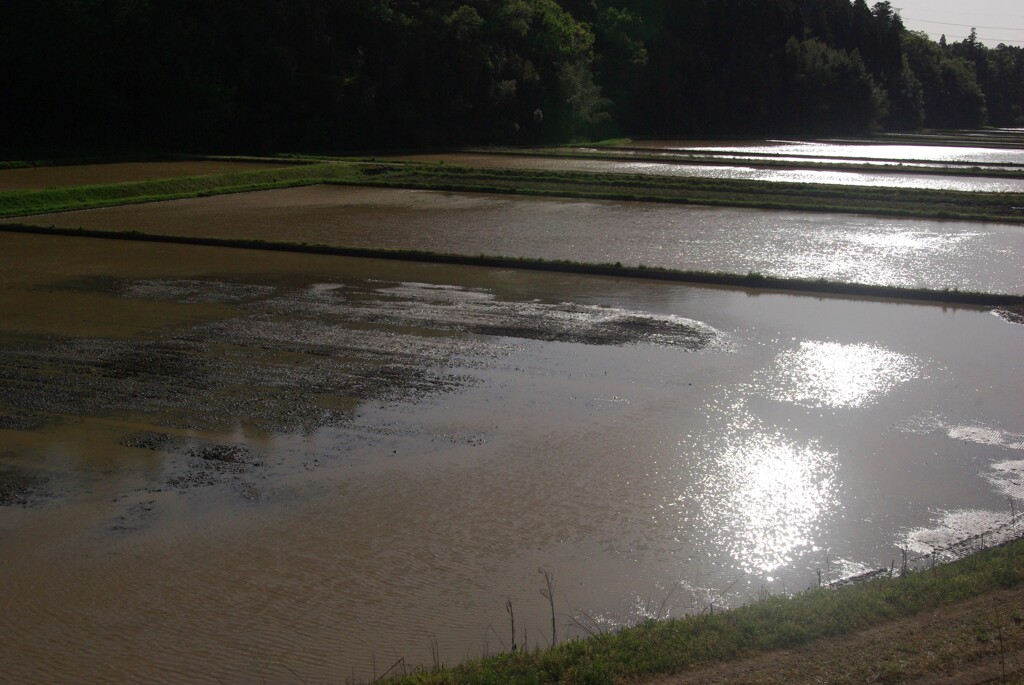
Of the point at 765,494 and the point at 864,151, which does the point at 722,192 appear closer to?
the point at 765,494

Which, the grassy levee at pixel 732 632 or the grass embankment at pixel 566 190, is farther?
the grass embankment at pixel 566 190

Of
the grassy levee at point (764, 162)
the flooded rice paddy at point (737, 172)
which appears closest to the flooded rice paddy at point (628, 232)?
the flooded rice paddy at point (737, 172)

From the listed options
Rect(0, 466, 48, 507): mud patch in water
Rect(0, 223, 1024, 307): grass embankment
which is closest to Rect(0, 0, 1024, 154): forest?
Rect(0, 223, 1024, 307): grass embankment

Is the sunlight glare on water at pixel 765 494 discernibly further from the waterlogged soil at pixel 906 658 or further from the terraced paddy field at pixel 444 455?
the waterlogged soil at pixel 906 658

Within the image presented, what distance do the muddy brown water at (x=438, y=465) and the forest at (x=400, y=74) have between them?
76.3 feet

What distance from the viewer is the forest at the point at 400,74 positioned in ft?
113

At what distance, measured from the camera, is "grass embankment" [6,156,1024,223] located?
23.8 meters

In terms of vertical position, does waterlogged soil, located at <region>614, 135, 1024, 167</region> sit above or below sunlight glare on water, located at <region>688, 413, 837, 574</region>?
above

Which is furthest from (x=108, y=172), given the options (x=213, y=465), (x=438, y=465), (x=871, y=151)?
(x=871, y=151)

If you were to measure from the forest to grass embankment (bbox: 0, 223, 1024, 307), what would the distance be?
1615cm

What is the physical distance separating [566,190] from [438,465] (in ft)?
68.4

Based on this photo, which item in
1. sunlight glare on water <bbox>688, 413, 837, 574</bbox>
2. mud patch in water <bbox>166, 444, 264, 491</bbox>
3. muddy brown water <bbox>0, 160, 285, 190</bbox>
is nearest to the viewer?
sunlight glare on water <bbox>688, 413, 837, 574</bbox>

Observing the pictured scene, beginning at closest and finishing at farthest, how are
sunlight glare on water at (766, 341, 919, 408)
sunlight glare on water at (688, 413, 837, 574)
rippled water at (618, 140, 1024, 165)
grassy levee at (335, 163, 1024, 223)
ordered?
sunlight glare on water at (688, 413, 837, 574) < sunlight glare on water at (766, 341, 919, 408) < grassy levee at (335, 163, 1024, 223) < rippled water at (618, 140, 1024, 165)

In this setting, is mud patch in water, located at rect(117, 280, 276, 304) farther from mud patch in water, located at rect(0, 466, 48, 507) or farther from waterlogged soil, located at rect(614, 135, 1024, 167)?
waterlogged soil, located at rect(614, 135, 1024, 167)
